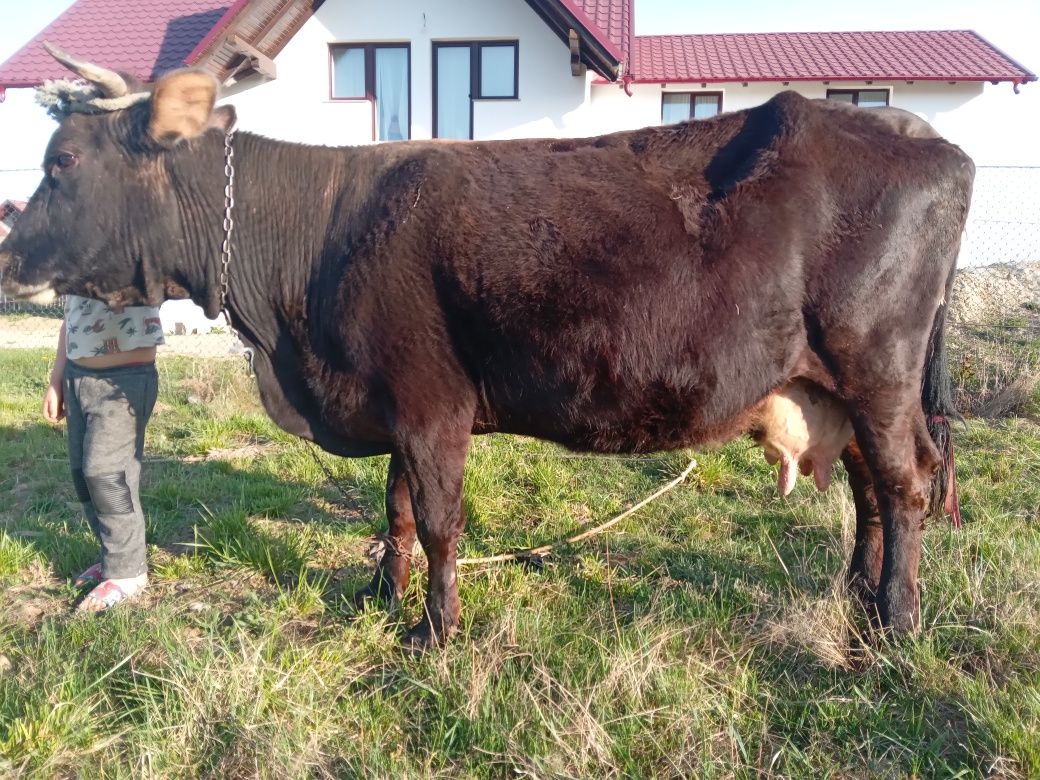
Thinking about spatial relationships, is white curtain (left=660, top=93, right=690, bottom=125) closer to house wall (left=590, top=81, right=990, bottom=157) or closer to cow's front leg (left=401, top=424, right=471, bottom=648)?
house wall (left=590, top=81, right=990, bottom=157)

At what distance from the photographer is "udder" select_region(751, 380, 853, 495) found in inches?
131

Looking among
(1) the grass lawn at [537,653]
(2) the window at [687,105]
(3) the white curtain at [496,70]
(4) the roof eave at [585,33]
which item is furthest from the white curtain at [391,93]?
(1) the grass lawn at [537,653]

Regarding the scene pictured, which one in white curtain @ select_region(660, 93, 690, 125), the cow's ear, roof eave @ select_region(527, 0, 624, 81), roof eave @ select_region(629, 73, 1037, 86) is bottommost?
the cow's ear

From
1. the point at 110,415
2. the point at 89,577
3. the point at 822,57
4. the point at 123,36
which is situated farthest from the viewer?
the point at 822,57

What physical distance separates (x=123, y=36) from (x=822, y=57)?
14688 mm

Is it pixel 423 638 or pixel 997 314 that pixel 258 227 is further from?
pixel 997 314

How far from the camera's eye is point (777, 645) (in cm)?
312

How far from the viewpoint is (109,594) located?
12.0 feet

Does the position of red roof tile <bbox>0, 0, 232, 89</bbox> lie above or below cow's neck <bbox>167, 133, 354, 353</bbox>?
above

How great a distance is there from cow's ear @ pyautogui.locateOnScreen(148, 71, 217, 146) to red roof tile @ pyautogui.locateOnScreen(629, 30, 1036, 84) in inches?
483

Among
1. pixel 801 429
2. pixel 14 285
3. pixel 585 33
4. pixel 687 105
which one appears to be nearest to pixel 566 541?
pixel 801 429

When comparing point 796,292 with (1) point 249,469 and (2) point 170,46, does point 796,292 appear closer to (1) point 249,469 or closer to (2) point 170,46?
(1) point 249,469

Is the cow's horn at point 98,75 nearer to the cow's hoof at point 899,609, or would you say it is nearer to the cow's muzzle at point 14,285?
the cow's muzzle at point 14,285

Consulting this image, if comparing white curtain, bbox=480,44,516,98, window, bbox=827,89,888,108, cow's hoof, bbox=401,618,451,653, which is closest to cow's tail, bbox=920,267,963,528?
cow's hoof, bbox=401,618,451,653
